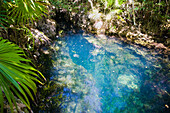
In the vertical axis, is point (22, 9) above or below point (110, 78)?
above

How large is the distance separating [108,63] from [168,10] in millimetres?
2941

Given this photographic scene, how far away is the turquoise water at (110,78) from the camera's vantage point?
6.32 ft

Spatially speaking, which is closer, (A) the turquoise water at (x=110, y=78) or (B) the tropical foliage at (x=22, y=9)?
(B) the tropical foliage at (x=22, y=9)

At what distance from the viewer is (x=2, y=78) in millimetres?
755

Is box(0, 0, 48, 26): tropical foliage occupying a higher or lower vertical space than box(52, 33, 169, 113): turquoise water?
higher

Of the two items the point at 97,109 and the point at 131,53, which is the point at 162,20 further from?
the point at 97,109

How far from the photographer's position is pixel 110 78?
2.49 meters

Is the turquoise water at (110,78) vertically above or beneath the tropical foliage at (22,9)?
beneath

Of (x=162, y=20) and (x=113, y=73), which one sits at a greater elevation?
(x=162, y=20)

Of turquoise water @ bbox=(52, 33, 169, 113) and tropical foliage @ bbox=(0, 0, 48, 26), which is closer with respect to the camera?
tropical foliage @ bbox=(0, 0, 48, 26)

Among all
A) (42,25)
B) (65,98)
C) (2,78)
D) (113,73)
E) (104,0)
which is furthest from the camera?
(104,0)

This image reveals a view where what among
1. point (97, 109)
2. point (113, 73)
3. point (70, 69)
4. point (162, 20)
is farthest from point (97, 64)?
point (162, 20)

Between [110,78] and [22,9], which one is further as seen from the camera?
[110,78]

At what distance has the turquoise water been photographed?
1.93 m
